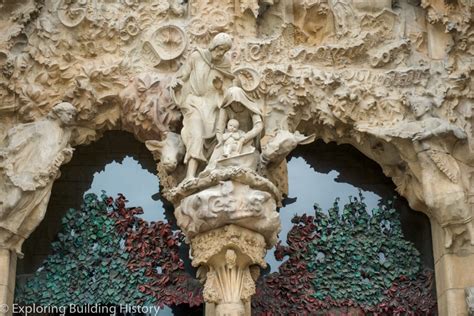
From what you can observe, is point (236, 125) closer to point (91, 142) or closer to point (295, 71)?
point (295, 71)

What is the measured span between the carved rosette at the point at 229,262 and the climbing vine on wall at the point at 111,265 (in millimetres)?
480

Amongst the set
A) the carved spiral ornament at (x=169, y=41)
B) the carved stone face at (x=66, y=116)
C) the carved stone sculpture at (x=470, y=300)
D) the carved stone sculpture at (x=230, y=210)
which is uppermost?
the carved spiral ornament at (x=169, y=41)

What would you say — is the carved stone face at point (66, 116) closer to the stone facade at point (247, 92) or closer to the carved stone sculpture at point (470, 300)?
the stone facade at point (247, 92)

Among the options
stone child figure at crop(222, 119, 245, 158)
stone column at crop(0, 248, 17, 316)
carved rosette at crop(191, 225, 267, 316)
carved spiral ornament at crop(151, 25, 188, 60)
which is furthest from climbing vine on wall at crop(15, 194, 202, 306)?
carved spiral ornament at crop(151, 25, 188, 60)

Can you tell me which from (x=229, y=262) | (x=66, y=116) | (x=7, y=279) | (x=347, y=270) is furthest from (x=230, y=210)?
(x=7, y=279)

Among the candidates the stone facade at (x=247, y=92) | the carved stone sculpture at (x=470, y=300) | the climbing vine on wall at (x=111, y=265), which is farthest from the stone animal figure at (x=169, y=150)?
the carved stone sculpture at (x=470, y=300)

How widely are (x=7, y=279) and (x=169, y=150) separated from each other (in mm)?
1496

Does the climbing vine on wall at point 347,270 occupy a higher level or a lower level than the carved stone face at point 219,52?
lower

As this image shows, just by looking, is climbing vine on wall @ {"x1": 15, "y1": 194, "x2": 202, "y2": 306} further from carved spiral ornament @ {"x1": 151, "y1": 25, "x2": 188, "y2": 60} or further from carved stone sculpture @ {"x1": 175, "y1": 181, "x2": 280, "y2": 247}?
carved spiral ornament @ {"x1": 151, "y1": 25, "x2": 188, "y2": 60}

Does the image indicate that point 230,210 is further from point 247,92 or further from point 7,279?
point 7,279

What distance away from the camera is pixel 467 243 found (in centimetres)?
673

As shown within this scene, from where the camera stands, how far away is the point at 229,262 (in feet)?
20.6

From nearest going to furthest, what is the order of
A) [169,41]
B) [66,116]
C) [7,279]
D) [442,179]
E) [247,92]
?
[7,279]
[442,179]
[66,116]
[247,92]
[169,41]

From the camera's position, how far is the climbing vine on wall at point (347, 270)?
690 cm
